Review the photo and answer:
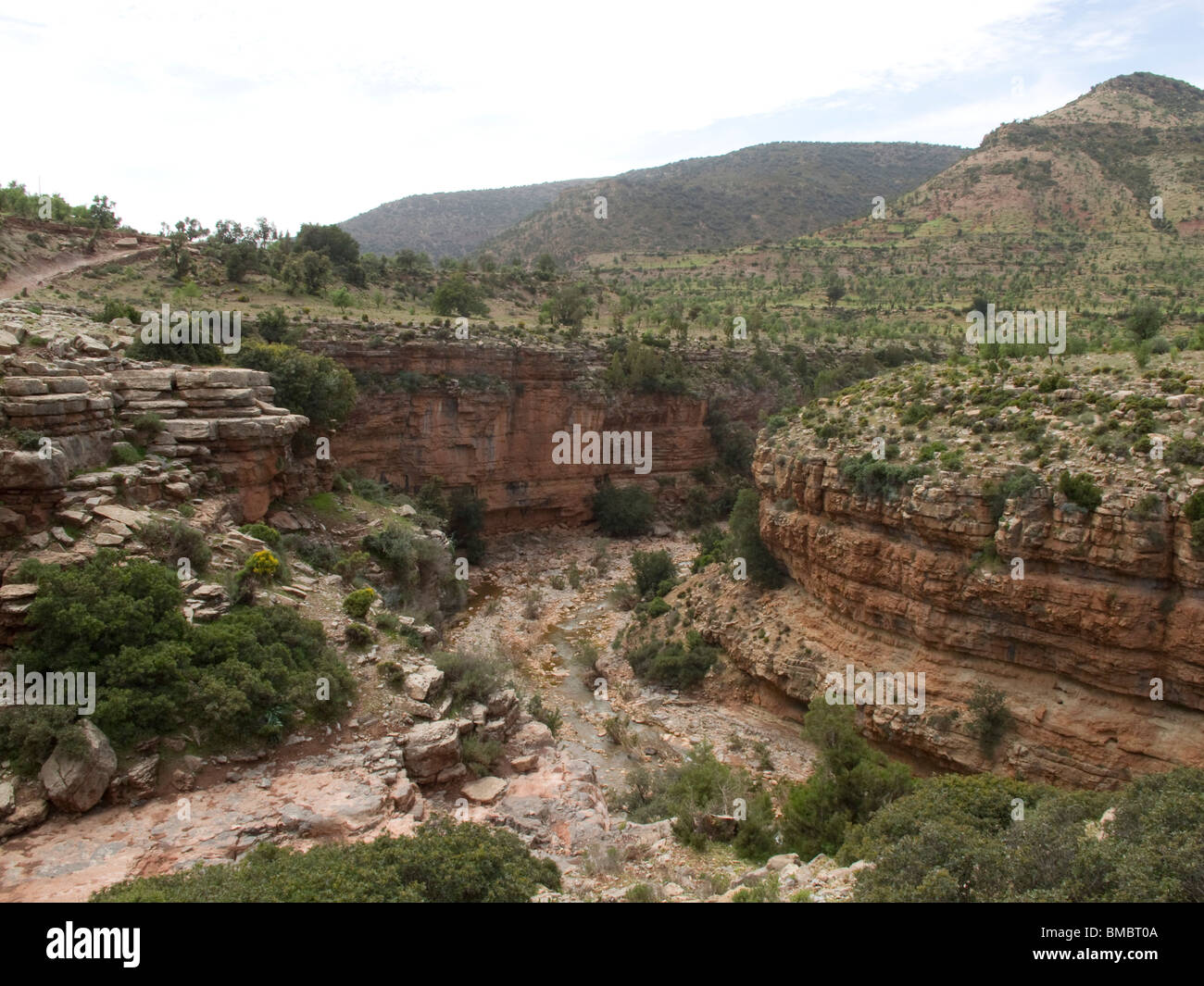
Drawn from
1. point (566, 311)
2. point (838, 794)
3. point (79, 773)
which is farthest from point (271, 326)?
point (838, 794)

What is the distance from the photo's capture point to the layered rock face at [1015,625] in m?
13.3

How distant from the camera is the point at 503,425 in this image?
3484 centimetres

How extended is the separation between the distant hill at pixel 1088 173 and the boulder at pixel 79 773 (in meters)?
67.7

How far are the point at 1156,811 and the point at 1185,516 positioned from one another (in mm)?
6690

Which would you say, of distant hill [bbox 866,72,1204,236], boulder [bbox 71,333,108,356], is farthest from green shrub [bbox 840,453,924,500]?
distant hill [bbox 866,72,1204,236]

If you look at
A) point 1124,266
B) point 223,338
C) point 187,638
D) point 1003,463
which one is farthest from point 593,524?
point 1124,266

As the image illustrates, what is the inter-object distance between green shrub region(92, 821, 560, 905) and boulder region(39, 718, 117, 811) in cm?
214

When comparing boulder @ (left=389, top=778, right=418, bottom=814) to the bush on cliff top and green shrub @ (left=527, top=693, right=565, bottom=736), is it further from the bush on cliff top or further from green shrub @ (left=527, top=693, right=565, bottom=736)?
the bush on cliff top

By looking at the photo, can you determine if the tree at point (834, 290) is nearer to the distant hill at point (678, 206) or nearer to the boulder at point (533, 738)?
the distant hill at point (678, 206)

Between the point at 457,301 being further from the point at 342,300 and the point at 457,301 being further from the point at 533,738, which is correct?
the point at 533,738

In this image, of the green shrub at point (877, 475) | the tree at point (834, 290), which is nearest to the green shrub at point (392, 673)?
the green shrub at point (877, 475)

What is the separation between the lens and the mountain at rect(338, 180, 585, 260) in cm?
11381
